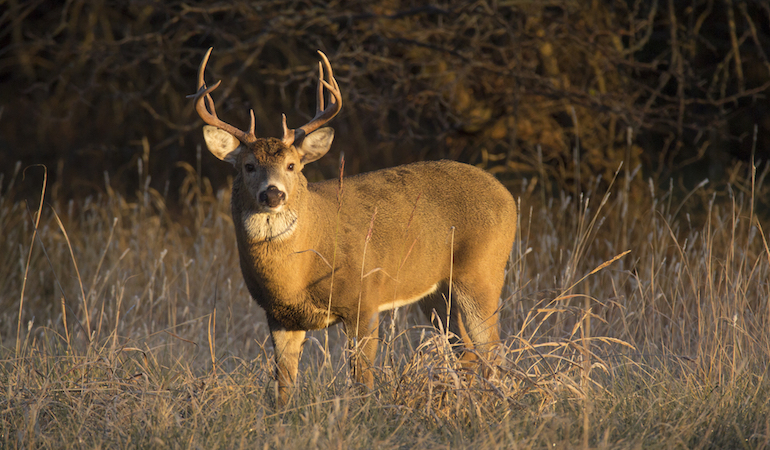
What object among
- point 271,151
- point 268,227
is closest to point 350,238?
point 268,227

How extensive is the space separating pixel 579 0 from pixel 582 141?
3.85ft

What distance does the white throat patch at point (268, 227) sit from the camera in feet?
12.1

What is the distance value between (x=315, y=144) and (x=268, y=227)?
59 cm

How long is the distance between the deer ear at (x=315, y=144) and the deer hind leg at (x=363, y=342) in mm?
838

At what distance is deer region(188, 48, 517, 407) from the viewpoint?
3695 millimetres

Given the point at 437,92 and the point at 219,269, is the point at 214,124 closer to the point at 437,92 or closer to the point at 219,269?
the point at 219,269

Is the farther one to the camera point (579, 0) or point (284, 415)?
point (579, 0)

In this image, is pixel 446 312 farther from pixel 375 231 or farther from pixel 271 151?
pixel 271 151

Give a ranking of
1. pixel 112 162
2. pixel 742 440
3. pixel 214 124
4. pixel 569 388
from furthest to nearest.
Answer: pixel 112 162 < pixel 214 124 < pixel 569 388 < pixel 742 440

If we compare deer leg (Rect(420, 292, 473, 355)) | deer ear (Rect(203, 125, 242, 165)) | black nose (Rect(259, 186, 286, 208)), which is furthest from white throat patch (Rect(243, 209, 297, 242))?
deer leg (Rect(420, 292, 473, 355))

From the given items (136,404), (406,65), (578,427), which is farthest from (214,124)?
(406,65)

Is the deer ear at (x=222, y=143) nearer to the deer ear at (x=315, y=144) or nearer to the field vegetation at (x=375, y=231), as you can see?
the deer ear at (x=315, y=144)

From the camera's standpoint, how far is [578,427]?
9.30 ft

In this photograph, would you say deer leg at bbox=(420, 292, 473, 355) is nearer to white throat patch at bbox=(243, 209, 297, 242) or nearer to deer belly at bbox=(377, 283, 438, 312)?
deer belly at bbox=(377, 283, 438, 312)
